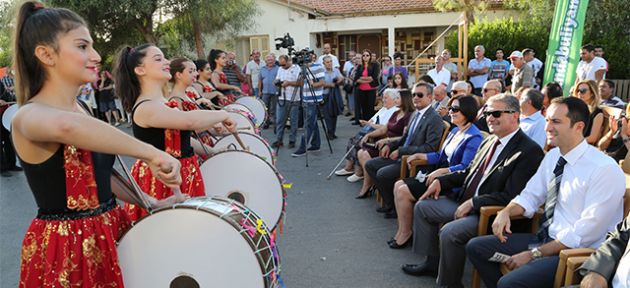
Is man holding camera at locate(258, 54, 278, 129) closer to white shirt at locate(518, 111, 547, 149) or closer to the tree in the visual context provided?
the tree

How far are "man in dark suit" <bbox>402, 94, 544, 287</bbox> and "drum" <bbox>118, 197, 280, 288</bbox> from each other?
2.03 meters

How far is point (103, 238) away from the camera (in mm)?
1759

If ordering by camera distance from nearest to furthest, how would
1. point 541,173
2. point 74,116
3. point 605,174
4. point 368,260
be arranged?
point 74,116, point 605,174, point 541,173, point 368,260

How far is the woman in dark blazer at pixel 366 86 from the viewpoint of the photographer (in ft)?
37.0

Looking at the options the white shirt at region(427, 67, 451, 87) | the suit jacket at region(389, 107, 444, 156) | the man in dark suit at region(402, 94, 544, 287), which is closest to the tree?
the white shirt at region(427, 67, 451, 87)

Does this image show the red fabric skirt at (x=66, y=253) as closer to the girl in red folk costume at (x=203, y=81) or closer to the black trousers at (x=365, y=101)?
the girl in red folk costume at (x=203, y=81)

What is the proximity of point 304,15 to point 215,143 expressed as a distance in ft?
59.7

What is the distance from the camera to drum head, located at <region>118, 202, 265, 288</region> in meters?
1.86

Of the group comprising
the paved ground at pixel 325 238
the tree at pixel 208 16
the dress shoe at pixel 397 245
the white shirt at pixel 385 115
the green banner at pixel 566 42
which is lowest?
the paved ground at pixel 325 238

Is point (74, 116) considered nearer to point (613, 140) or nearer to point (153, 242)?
point (153, 242)

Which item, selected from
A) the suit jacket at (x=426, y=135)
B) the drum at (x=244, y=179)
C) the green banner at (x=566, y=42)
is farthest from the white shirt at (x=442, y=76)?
the drum at (x=244, y=179)

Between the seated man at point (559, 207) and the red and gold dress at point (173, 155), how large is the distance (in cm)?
189

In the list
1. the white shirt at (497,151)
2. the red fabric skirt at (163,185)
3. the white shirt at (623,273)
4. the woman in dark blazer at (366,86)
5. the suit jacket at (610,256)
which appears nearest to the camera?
the white shirt at (623,273)

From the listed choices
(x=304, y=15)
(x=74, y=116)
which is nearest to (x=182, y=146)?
(x=74, y=116)
